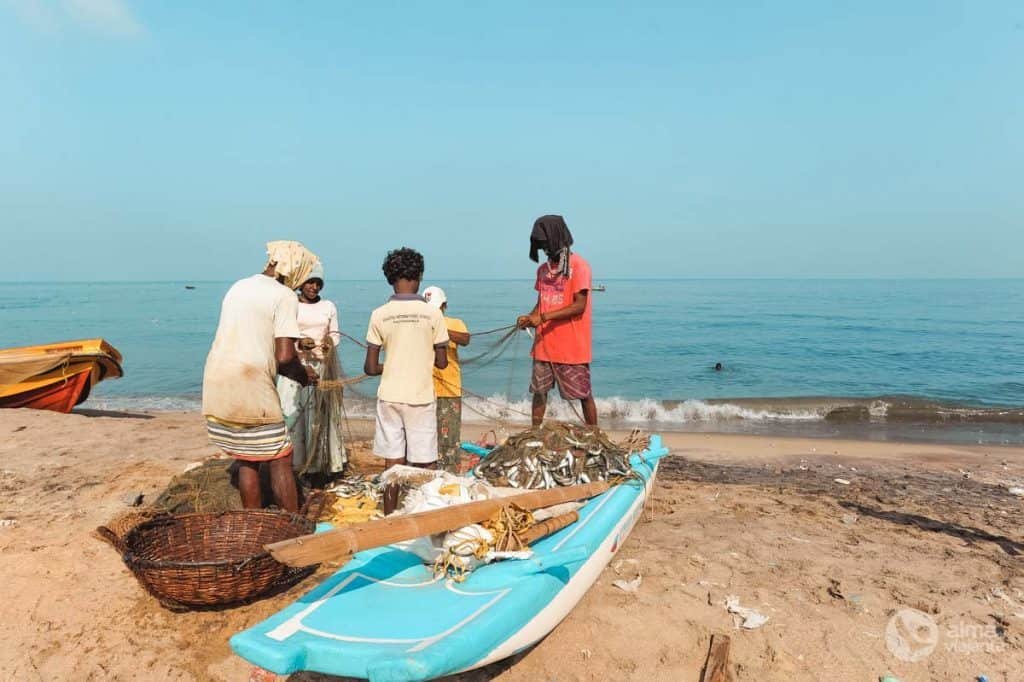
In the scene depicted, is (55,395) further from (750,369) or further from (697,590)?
(750,369)

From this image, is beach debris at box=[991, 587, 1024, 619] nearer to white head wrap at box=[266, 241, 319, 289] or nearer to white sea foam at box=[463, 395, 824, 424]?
white head wrap at box=[266, 241, 319, 289]

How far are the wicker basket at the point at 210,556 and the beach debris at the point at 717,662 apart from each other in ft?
8.97

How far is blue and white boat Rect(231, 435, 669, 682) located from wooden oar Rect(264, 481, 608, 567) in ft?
0.96

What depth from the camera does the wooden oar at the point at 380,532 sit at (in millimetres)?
2924

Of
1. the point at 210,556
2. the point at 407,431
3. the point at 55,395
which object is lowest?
the point at 55,395

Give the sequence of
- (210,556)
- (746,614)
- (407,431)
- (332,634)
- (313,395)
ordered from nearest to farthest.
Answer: (332,634)
(746,614)
(210,556)
(407,431)
(313,395)

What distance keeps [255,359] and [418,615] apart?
2209 mm

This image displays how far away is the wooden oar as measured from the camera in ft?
9.59

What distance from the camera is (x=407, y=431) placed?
201 inches

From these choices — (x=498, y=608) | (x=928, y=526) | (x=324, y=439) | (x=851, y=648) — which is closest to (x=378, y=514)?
(x=324, y=439)

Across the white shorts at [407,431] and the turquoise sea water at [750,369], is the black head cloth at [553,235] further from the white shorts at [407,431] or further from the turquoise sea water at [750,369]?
the white shorts at [407,431]

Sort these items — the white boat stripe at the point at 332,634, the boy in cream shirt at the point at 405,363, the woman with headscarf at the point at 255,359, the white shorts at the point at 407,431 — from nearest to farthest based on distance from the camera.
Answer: the white boat stripe at the point at 332,634 < the woman with headscarf at the point at 255,359 < the boy in cream shirt at the point at 405,363 < the white shorts at the point at 407,431

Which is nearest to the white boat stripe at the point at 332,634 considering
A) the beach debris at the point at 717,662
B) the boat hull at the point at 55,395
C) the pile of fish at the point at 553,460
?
the beach debris at the point at 717,662

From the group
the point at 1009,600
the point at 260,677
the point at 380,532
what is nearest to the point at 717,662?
the point at 380,532
